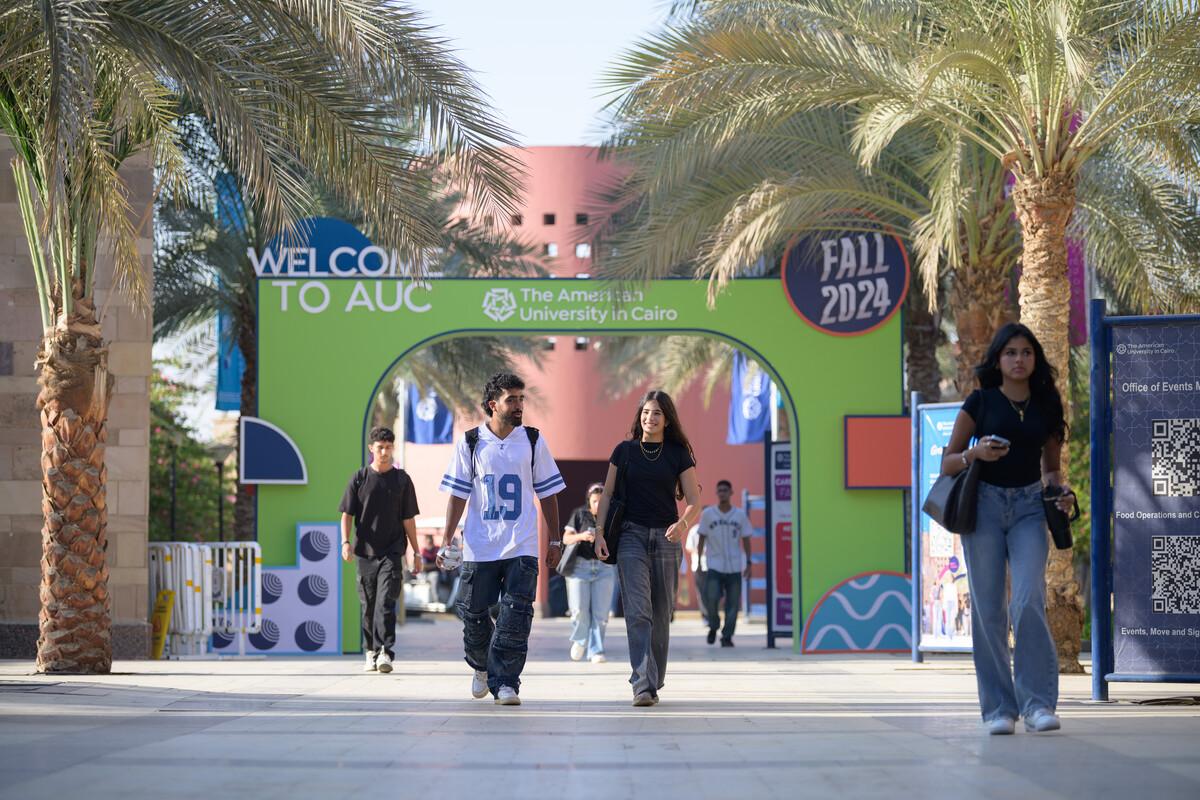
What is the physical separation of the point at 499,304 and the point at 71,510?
587 centimetres

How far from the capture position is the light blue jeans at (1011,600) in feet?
24.3

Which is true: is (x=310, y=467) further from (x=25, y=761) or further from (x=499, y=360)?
(x=25, y=761)

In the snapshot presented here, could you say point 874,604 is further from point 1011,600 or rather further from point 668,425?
point 1011,600

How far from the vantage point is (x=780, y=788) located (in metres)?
5.70

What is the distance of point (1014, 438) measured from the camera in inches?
297

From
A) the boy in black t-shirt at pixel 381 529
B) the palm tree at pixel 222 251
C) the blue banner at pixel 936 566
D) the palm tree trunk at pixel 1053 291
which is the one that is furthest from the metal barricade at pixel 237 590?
the palm tree trunk at pixel 1053 291

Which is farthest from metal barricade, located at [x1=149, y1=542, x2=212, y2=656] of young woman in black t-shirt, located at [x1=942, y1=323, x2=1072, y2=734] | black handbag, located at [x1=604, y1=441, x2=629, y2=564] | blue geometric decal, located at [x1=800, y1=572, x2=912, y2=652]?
young woman in black t-shirt, located at [x1=942, y1=323, x2=1072, y2=734]

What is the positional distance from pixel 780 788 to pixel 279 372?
1233 centimetres

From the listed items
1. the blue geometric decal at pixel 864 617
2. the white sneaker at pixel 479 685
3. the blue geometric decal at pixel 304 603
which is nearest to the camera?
the white sneaker at pixel 479 685

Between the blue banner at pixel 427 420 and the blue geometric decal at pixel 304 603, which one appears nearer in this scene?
the blue geometric decal at pixel 304 603

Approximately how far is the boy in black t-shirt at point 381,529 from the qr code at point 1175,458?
5773 mm

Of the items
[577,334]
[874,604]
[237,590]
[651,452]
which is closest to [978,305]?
[874,604]

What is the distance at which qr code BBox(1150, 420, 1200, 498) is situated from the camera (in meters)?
9.42

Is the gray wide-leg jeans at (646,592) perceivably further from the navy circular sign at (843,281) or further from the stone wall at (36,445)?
the navy circular sign at (843,281)
